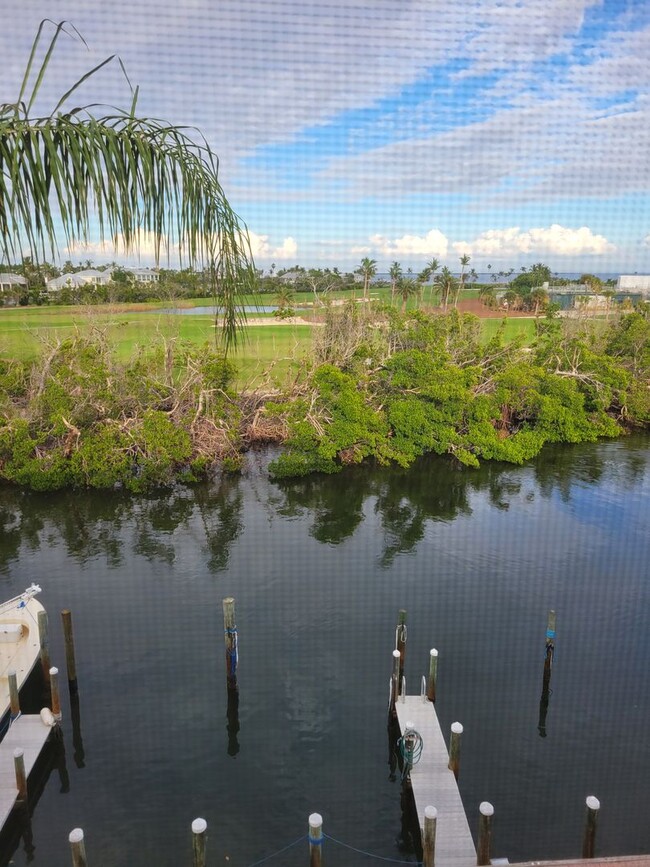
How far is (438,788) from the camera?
3.77 metres

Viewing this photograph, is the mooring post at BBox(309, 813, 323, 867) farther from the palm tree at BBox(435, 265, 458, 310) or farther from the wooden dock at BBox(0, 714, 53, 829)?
the palm tree at BBox(435, 265, 458, 310)

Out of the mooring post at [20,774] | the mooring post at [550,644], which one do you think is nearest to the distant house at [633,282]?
the mooring post at [550,644]

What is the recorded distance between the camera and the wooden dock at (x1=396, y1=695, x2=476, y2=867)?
3.37 m

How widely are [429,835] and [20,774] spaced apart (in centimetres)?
243

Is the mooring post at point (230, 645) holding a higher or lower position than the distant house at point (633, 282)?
lower

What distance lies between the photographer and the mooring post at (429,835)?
3143 mm

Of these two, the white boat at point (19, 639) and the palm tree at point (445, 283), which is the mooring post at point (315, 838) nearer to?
the white boat at point (19, 639)

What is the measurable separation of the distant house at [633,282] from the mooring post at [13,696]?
27068 mm

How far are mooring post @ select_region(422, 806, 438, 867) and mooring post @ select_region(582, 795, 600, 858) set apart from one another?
845mm

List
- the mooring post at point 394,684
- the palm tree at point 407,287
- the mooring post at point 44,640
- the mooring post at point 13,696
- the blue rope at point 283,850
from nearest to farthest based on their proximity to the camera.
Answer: the blue rope at point 283,850 → the mooring post at point 13,696 → the mooring post at point 394,684 → the mooring post at point 44,640 → the palm tree at point 407,287

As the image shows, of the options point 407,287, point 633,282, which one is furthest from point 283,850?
point 633,282

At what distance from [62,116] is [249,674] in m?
4.69

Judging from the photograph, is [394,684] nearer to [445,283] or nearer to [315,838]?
[315,838]

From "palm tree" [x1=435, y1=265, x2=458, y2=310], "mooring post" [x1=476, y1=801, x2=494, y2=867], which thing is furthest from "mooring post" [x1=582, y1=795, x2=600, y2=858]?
"palm tree" [x1=435, y1=265, x2=458, y2=310]
